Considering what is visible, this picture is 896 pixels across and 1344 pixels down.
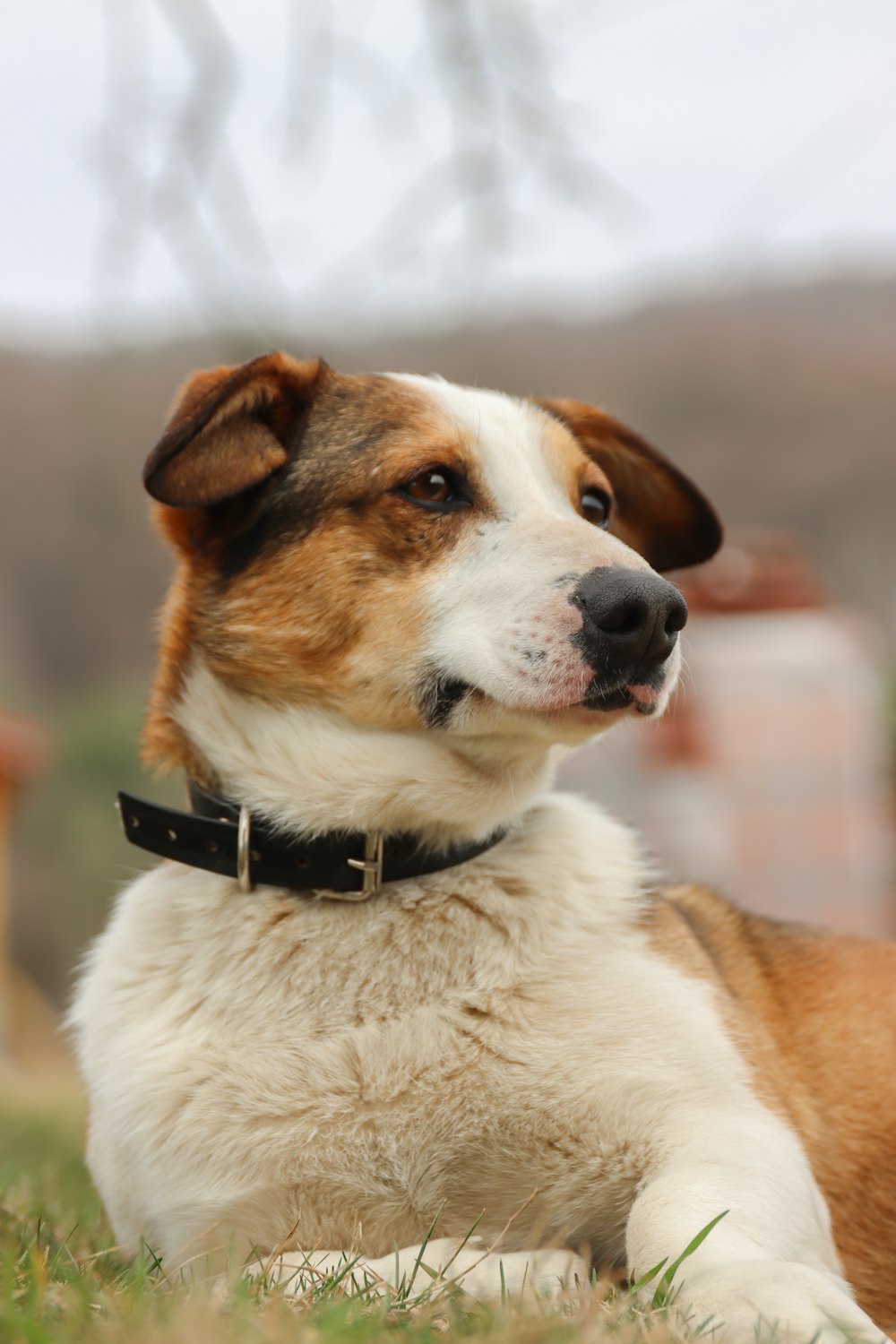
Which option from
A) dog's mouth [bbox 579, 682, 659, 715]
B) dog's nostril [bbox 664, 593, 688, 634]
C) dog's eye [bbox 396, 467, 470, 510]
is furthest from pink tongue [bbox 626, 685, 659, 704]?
dog's eye [bbox 396, 467, 470, 510]

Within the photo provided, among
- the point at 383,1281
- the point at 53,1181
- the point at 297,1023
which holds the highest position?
the point at 297,1023

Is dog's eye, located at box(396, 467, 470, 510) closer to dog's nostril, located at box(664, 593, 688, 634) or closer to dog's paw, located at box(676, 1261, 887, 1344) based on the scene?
dog's nostril, located at box(664, 593, 688, 634)

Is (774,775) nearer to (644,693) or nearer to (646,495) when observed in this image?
(646,495)

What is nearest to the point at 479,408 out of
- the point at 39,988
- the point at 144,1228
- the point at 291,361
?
the point at 291,361

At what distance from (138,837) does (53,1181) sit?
1.32 metres

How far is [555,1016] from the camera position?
8.49ft

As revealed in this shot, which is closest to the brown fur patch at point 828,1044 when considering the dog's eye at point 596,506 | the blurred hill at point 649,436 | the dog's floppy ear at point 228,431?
the dog's eye at point 596,506

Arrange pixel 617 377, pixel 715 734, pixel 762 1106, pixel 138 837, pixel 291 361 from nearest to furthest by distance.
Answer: pixel 762 1106 < pixel 138 837 < pixel 291 361 < pixel 715 734 < pixel 617 377

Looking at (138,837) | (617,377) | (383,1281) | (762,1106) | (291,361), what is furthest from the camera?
(617,377)

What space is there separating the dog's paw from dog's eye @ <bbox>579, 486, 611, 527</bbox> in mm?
1704

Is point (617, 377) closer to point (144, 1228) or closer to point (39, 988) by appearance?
point (39, 988)

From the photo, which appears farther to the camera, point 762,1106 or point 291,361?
point 291,361

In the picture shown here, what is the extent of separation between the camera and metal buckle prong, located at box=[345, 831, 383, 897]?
2764 mm

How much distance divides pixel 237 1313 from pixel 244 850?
3.44 feet
